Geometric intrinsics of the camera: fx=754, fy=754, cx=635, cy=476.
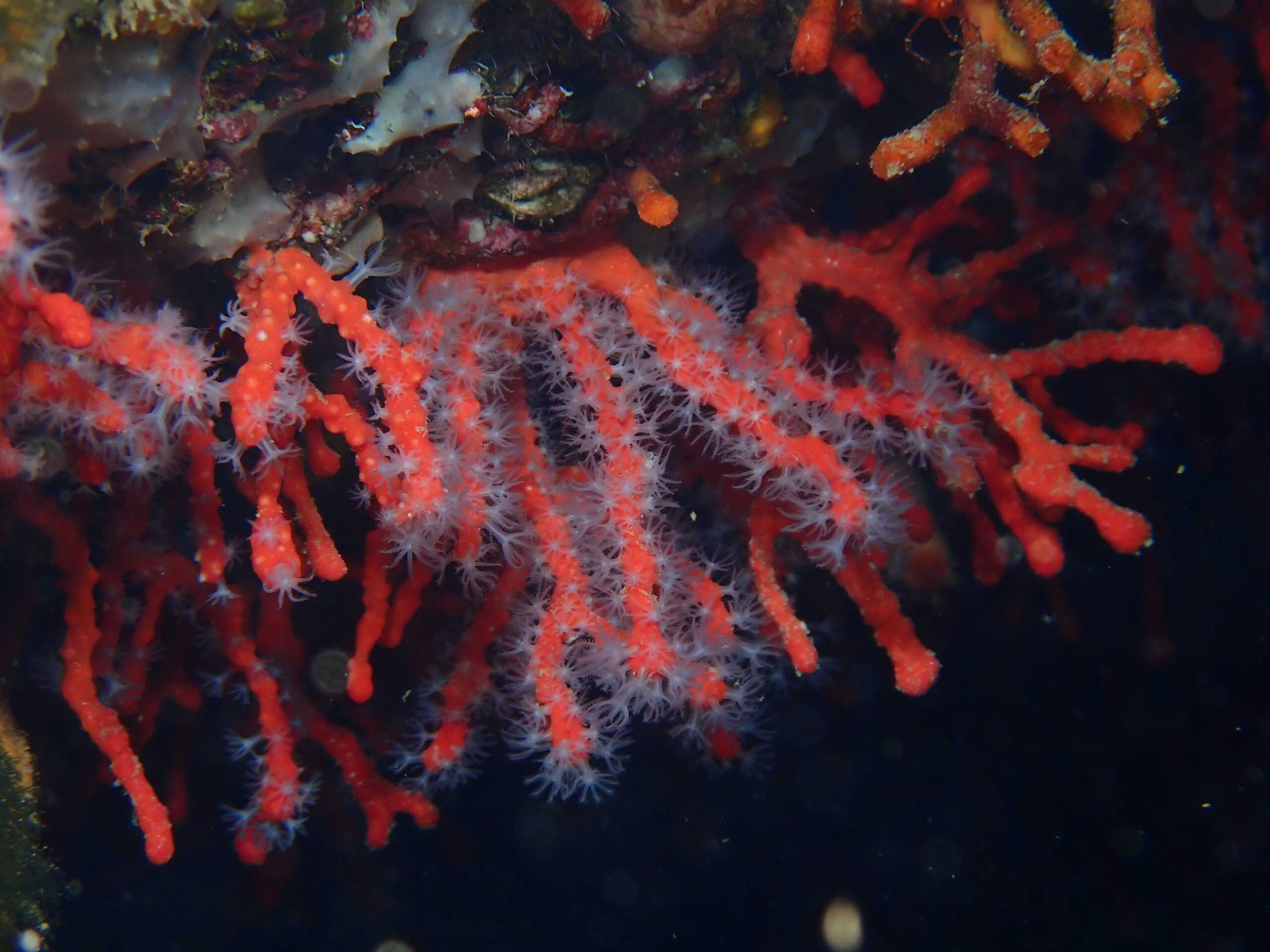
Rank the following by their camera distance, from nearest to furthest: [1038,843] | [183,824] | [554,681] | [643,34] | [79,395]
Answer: [79,395] → [643,34] → [554,681] → [183,824] → [1038,843]

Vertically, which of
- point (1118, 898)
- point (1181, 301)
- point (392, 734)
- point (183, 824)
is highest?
point (1181, 301)

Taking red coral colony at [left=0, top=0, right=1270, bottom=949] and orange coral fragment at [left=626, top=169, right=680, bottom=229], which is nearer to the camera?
red coral colony at [left=0, top=0, right=1270, bottom=949]

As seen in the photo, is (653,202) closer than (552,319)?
Yes

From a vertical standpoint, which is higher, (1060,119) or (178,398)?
(1060,119)

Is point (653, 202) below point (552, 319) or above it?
above

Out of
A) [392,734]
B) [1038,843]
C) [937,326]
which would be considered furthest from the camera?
[1038,843]

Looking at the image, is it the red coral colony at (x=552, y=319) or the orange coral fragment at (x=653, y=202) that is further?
the orange coral fragment at (x=653, y=202)

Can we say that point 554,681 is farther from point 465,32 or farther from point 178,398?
point 465,32

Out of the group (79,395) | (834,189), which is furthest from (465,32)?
(834,189)
